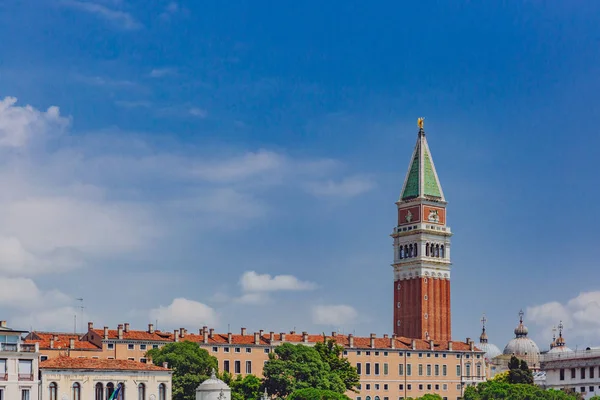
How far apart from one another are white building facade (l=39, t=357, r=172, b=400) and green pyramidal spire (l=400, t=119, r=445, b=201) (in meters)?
62.6

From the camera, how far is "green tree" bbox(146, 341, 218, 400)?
81562mm

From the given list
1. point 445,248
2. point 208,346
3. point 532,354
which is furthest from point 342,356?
point 532,354

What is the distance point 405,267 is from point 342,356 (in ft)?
93.3

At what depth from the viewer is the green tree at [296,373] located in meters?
87.0

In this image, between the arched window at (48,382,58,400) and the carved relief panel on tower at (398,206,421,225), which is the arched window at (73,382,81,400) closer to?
the arched window at (48,382,58,400)

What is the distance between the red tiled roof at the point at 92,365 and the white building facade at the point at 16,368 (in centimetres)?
209

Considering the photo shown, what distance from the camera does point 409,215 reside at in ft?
438

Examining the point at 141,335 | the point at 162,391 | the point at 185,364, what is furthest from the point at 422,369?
the point at 162,391

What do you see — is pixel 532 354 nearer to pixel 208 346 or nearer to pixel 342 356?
pixel 342 356

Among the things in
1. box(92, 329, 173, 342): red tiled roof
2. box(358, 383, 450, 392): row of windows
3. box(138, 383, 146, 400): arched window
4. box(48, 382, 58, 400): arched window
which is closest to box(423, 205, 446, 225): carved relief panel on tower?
box(358, 383, 450, 392): row of windows

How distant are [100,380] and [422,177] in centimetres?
6809

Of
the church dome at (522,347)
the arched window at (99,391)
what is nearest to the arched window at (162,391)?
the arched window at (99,391)

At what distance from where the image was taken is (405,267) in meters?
132

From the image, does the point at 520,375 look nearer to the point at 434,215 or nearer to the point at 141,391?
the point at 434,215
